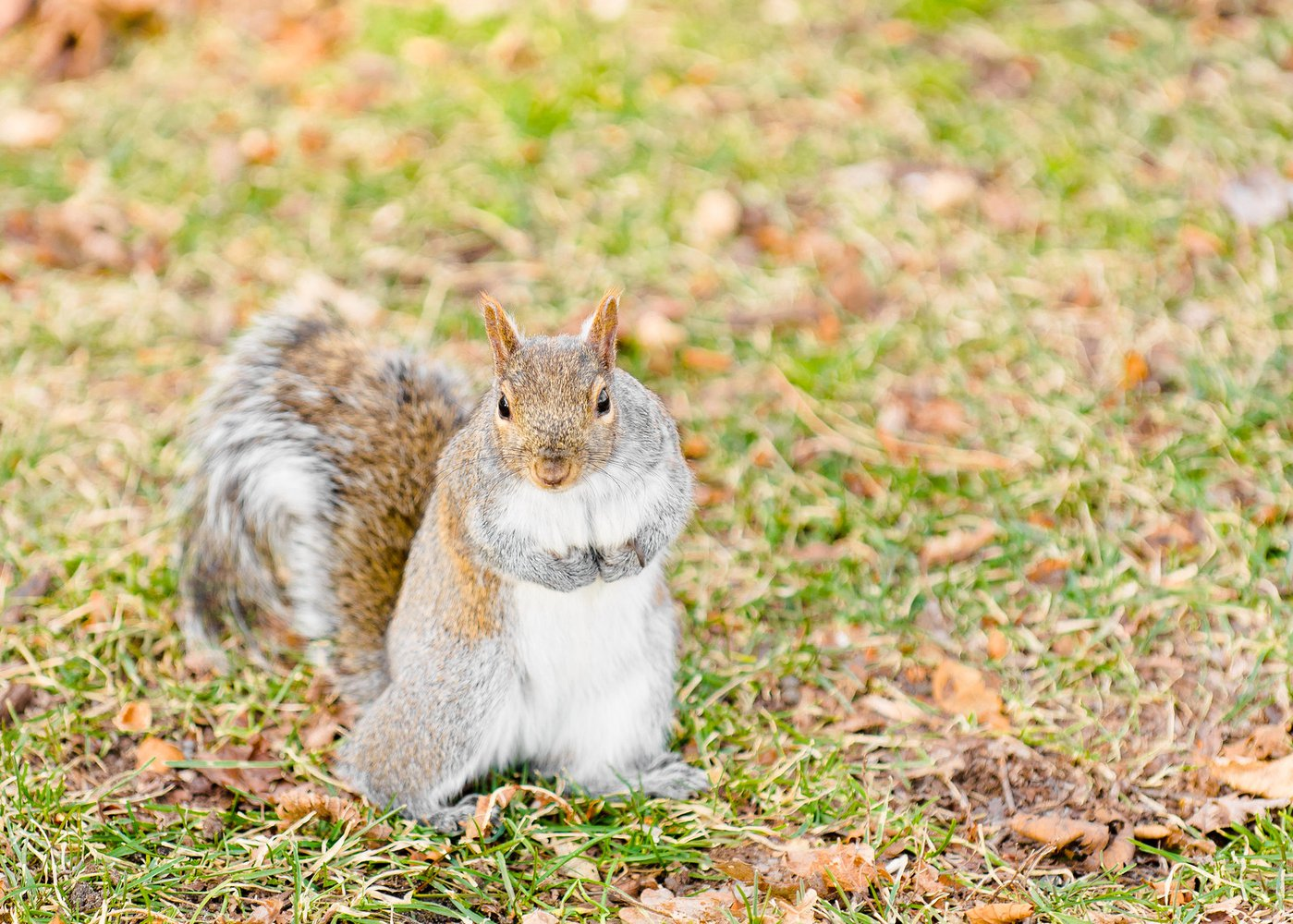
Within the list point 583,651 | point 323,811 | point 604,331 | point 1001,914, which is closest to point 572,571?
point 583,651

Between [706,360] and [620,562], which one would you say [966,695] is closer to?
[620,562]

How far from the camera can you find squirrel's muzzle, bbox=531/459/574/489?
2.09m

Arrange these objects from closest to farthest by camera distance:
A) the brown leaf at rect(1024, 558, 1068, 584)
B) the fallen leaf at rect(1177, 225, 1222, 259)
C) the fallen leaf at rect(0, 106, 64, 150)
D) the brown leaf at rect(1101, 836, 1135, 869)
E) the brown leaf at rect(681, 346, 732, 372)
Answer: the brown leaf at rect(1101, 836, 1135, 869), the brown leaf at rect(1024, 558, 1068, 584), the brown leaf at rect(681, 346, 732, 372), the fallen leaf at rect(1177, 225, 1222, 259), the fallen leaf at rect(0, 106, 64, 150)

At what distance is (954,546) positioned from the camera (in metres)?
3.08

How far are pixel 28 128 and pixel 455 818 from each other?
3271mm

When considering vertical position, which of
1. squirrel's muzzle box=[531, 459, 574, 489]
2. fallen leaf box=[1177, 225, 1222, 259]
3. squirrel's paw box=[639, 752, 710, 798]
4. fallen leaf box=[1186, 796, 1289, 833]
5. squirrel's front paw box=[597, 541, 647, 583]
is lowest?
squirrel's paw box=[639, 752, 710, 798]

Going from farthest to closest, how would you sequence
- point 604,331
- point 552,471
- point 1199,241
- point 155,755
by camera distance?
point 1199,241
point 155,755
point 604,331
point 552,471

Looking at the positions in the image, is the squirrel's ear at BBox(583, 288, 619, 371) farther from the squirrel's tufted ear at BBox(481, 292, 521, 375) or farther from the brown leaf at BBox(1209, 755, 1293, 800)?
the brown leaf at BBox(1209, 755, 1293, 800)

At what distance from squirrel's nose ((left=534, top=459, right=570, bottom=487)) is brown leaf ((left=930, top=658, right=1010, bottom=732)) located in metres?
1.04

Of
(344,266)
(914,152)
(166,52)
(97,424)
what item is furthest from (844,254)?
(166,52)

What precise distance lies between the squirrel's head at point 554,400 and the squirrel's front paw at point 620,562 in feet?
0.54

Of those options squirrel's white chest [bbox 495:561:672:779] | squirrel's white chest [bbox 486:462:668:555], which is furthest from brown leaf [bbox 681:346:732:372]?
squirrel's white chest [bbox 486:462:668:555]

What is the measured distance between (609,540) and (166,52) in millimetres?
3641

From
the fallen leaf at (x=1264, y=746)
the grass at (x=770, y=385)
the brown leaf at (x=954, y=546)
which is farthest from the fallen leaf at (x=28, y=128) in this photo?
the fallen leaf at (x=1264, y=746)
